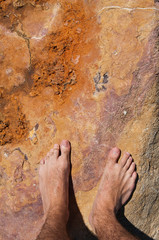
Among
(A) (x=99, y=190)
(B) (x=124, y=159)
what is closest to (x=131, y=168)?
(B) (x=124, y=159)

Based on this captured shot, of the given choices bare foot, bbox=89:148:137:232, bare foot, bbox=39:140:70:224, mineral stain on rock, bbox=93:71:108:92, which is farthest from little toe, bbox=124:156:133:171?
mineral stain on rock, bbox=93:71:108:92

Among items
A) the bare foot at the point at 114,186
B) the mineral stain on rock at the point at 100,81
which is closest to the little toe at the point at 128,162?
the bare foot at the point at 114,186

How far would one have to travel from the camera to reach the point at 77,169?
1.81 metres

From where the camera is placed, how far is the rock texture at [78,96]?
1.64m

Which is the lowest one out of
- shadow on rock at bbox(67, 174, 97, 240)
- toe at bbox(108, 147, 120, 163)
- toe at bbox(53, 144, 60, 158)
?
shadow on rock at bbox(67, 174, 97, 240)

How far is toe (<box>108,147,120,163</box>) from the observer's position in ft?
5.66

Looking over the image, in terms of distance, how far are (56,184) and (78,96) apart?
31.8 inches

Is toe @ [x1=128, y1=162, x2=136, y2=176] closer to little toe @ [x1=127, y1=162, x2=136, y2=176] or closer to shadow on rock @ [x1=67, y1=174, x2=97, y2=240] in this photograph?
little toe @ [x1=127, y1=162, x2=136, y2=176]

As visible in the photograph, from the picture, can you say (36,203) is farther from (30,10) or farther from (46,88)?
(30,10)

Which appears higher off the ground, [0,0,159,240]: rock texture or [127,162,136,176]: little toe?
[0,0,159,240]: rock texture

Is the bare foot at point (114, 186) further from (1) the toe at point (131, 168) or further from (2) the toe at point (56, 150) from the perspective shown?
(2) the toe at point (56, 150)

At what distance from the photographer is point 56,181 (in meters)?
1.88

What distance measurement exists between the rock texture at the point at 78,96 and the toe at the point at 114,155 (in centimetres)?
4

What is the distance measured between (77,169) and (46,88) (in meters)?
0.75
